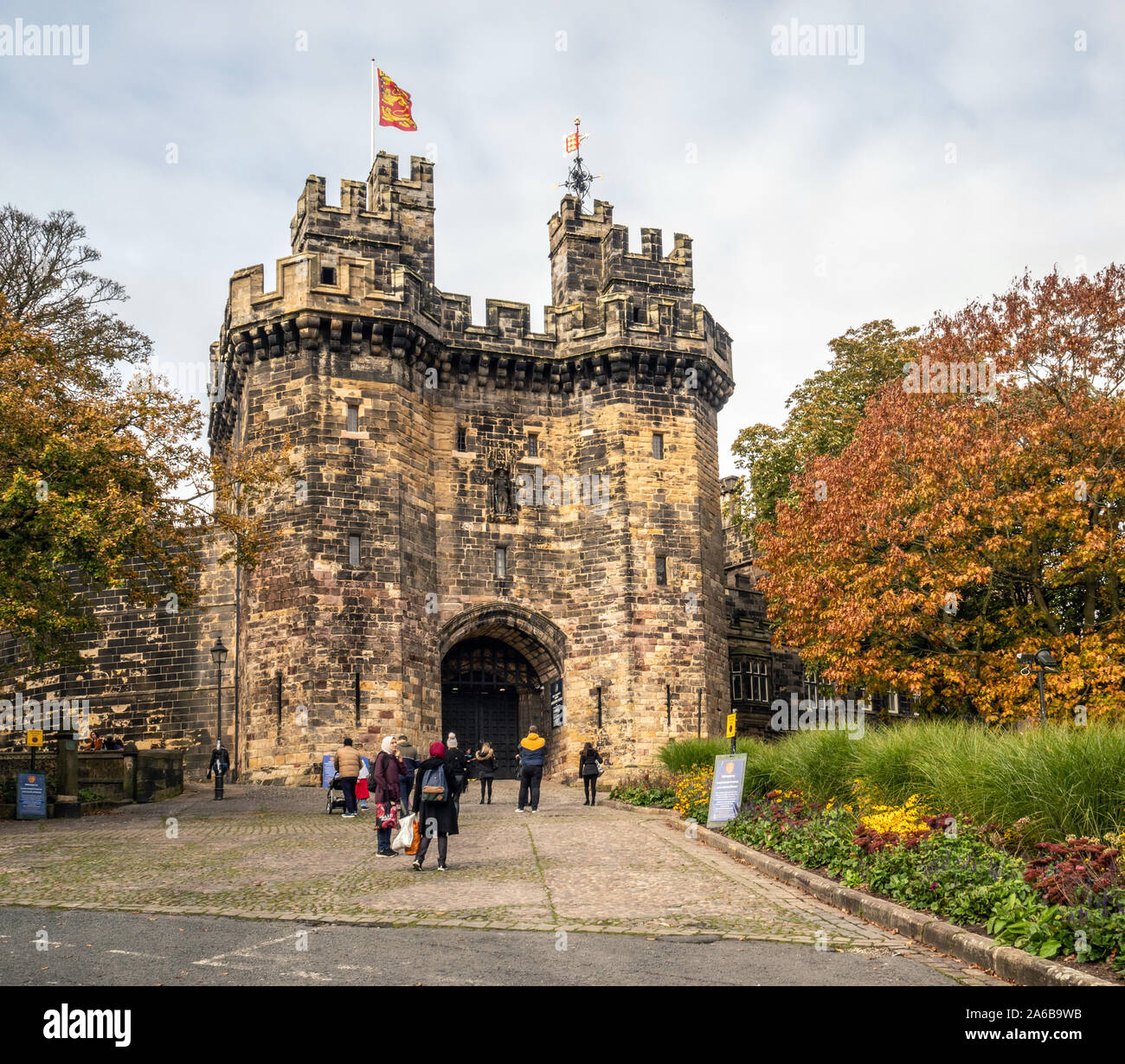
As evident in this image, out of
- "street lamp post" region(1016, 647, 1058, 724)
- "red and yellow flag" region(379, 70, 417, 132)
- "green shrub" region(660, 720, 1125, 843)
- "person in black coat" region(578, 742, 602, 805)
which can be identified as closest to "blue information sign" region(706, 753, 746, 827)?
"green shrub" region(660, 720, 1125, 843)

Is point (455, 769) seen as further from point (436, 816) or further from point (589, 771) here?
point (589, 771)

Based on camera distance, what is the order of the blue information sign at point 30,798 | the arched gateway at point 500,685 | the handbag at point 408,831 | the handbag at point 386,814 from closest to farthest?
1. the handbag at point 408,831
2. the handbag at point 386,814
3. the blue information sign at point 30,798
4. the arched gateway at point 500,685

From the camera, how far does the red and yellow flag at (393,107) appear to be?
35.2 m

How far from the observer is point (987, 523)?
2681 centimetres

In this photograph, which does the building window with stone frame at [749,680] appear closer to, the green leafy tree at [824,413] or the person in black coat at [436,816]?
the green leafy tree at [824,413]

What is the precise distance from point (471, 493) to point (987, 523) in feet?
44.2

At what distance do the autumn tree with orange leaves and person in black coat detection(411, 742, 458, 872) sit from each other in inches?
564

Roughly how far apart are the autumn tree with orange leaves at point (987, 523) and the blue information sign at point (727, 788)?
8.95m

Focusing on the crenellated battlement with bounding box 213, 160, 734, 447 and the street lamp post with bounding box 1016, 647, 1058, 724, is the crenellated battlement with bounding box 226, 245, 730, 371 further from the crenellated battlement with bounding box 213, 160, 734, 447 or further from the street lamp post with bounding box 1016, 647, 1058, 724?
the street lamp post with bounding box 1016, 647, 1058, 724

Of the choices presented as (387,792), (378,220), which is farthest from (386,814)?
(378,220)

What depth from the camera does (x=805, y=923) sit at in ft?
38.0

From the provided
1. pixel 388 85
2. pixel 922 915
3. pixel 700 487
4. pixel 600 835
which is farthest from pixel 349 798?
pixel 388 85

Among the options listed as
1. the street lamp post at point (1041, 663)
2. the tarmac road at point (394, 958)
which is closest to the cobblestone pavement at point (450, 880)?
the tarmac road at point (394, 958)

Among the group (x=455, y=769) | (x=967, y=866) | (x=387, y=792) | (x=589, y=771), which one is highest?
(x=455, y=769)
